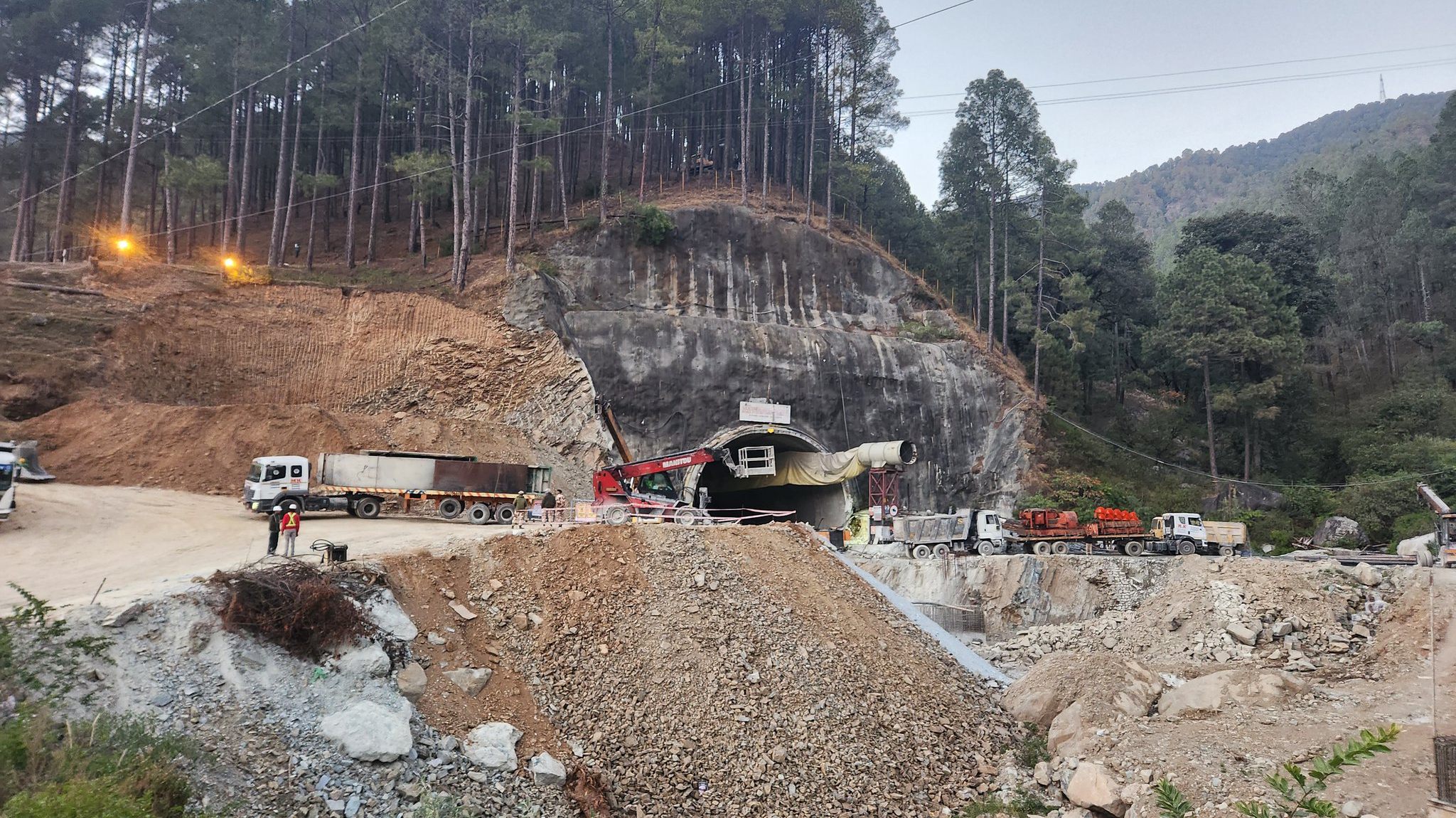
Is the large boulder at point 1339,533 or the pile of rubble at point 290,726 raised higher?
the large boulder at point 1339,533

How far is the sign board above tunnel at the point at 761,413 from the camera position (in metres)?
31.9

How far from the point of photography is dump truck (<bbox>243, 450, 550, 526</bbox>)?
20312mm

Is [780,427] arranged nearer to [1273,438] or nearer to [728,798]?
[728,798]

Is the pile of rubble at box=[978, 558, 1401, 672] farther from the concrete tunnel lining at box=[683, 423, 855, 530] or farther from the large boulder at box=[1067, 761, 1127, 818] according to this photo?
the concrete tunnel lining at box=[683, 423, 855, 530]

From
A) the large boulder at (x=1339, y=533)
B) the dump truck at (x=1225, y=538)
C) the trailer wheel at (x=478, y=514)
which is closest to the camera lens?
the trailer wheel at (x=478, y=514)

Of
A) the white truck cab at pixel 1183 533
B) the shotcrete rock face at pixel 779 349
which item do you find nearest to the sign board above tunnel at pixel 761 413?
the shotcrete rock face at pixel 779 349

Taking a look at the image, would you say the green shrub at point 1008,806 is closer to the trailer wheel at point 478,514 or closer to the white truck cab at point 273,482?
the trailer wheel at point 478,514

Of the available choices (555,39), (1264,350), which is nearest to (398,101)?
(555,39)

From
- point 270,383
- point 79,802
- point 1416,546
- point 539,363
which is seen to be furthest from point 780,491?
point 79,802

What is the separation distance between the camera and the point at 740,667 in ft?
41.4

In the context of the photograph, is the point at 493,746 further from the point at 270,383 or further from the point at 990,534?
the point at 270,383

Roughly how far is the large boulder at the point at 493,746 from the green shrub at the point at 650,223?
29.6m

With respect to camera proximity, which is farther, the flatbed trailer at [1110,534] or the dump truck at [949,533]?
the dump truck at [949,533]

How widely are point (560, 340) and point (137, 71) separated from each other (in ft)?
68.9
